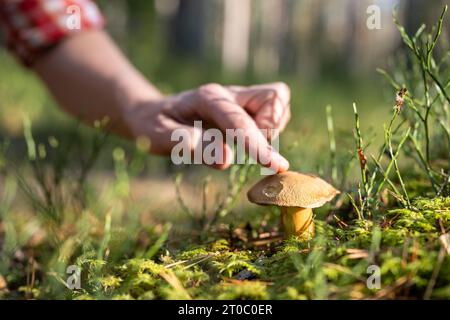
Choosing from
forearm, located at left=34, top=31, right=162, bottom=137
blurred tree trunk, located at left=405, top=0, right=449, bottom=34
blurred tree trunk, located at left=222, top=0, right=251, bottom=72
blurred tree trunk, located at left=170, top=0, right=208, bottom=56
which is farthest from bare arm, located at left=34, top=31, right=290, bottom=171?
blurred tree trunk, located at left=405, top=0, right=449, bottom=34

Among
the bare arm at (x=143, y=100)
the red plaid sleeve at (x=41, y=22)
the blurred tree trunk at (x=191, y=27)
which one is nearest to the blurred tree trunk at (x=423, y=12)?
the blurred tree trunk at (x=191, y=27)

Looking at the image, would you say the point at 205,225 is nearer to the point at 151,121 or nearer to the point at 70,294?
the point at 151,121

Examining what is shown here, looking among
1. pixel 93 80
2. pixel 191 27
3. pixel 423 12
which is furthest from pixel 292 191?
pixel 423 12

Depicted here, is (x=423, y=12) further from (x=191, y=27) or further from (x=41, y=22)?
(x=41, y=22)

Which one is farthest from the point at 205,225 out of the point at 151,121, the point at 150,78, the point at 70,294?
the point at 150,78

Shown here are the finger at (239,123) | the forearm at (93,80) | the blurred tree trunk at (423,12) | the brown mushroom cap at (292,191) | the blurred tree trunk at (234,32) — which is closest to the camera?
the brown mushroom cap at (292,191)

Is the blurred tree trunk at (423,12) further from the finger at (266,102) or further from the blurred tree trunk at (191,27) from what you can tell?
the finger at (266,102)
